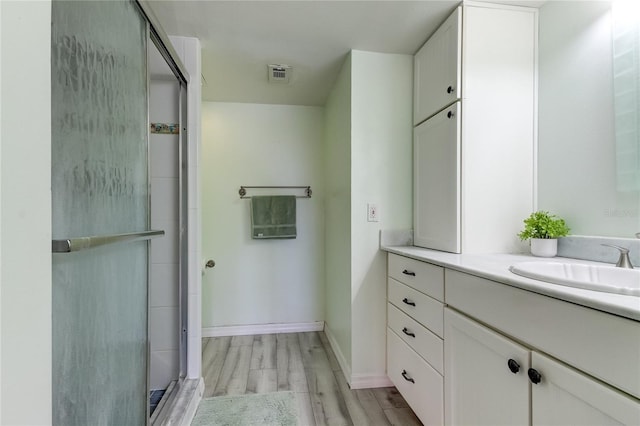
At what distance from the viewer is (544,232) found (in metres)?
1.33

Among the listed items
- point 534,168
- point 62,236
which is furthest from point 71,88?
point 534,168

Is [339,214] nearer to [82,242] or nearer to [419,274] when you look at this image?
[419,274]

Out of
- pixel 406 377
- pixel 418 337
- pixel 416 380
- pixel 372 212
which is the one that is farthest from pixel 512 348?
pixel 372 212

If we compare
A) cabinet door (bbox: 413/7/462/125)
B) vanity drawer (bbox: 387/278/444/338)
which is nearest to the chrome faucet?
vanity drawer (bbox: 387/278/444/338)

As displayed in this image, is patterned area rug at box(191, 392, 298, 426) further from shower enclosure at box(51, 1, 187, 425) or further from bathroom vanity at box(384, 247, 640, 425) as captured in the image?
bathroom vanity at box(384, 247, 640, 425)

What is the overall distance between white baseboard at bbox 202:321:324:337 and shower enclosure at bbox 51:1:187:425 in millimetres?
1474

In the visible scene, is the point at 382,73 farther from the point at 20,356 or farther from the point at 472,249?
the point at 20,356

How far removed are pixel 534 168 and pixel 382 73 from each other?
104 cm

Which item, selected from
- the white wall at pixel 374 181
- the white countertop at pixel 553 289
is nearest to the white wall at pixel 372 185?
the white wall at pixel 374 181

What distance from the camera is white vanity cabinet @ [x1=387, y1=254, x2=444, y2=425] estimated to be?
1229 millimetres

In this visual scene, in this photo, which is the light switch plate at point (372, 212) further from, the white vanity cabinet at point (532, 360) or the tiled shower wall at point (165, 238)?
the tiled shower wall at point (165, 238)

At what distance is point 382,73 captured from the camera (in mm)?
1843

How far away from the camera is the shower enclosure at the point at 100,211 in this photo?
71 cm

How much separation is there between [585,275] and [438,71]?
1212 millimetres
